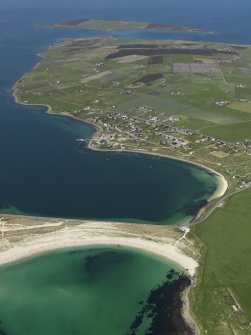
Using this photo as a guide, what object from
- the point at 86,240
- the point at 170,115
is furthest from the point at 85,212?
the point at 170,115

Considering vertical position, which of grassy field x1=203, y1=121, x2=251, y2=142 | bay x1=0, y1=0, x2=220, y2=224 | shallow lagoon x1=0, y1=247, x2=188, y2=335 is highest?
grassy field x1=203, y1=121, x2=251, y2=142

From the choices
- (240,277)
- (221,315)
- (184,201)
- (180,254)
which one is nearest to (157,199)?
(184,201)

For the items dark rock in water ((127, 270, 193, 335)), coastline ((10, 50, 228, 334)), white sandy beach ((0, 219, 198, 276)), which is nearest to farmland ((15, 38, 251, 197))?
white sandy beach ((0, 219, 198, 276))

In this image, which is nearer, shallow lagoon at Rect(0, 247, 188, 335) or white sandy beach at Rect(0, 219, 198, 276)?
shallow lagoon at Rect(0, 247, 188, 335)

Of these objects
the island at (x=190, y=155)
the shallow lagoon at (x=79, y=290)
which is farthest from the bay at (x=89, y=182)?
the shallow lagoon at (x=79, y=290)

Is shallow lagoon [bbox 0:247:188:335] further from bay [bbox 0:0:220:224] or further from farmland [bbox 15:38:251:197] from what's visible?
farmland [bbox 15:38:251:197]

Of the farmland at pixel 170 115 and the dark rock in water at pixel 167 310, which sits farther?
the farmland at pixel 170 115

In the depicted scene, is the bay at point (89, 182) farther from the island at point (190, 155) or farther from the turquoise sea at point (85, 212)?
the island at point (190, 155)
